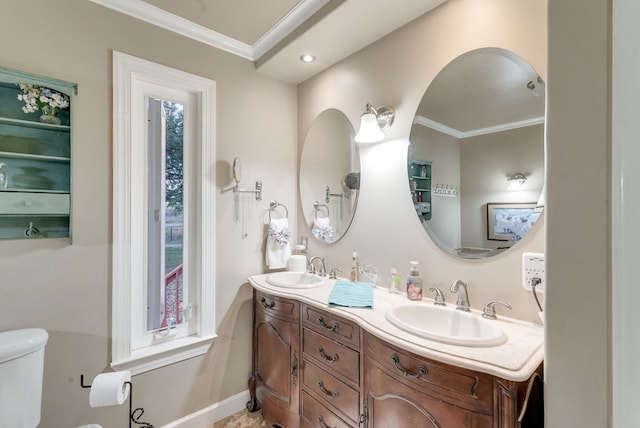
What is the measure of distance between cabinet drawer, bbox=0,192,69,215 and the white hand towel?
121cm

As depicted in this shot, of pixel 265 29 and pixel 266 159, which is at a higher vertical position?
pixel 265 29

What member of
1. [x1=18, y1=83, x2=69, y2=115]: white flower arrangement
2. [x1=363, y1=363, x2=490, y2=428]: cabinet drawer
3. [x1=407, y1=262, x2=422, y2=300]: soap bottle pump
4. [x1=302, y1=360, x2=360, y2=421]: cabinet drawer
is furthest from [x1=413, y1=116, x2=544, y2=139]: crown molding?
[x1=18, y1=83, x2=69, y2=115]: white flower arrangement

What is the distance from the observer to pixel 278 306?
5.75 feet

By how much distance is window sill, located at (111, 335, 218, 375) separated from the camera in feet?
5.24

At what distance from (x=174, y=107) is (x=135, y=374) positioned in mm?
1706

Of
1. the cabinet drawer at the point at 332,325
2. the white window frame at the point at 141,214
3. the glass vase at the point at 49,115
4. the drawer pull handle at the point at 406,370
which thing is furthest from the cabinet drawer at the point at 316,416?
the glass vase at the point at 49,115

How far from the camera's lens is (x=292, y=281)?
2.16 meters

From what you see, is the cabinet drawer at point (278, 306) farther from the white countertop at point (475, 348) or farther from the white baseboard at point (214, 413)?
the white baseboard at point (214, 413)

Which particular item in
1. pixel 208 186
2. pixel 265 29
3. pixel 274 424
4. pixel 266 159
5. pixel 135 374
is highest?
pixel 265 29

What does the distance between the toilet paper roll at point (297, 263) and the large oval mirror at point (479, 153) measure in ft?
3.24

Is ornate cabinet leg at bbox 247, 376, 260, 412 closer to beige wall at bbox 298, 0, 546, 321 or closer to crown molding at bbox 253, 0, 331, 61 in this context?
beige wall at bbox 298, 0, 546, 321

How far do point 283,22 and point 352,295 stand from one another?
5.85 ft
